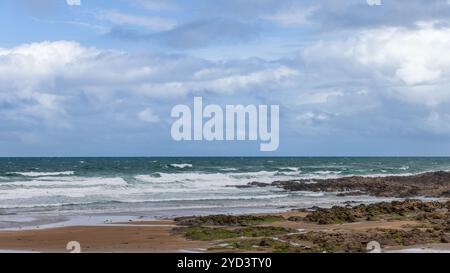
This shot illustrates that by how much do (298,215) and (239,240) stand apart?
7.90m

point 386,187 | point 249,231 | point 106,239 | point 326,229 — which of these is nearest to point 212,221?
point 249,231

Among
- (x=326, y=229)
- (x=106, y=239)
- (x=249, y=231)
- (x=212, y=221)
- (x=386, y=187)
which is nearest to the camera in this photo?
(x=106, y=239)

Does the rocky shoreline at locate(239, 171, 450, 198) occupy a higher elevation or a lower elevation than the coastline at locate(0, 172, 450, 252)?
lower

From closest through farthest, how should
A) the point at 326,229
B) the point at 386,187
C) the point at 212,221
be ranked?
the point at 326,229, the point at 212,221, the point at 386,187

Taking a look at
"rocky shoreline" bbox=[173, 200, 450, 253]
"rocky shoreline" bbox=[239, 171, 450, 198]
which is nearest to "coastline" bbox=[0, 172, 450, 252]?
"rocky shoreline" bbox=[173, 200, 450, 253]

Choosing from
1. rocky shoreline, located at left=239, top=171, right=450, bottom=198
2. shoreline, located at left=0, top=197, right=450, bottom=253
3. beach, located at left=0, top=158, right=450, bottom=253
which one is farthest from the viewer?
rocky shoreline, located at left=239, top=171, right=450, bottom=198

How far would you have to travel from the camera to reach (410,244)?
658 inches

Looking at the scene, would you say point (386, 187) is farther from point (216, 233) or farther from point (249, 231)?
point (216, 233)

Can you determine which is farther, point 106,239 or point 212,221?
point 212,221

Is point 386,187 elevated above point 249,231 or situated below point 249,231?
below

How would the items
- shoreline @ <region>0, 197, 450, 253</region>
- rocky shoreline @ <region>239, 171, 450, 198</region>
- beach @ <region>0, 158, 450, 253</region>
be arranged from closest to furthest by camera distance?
shoreline @ <region>0, 197, 450, 253</region> < beach @ <region>0, 158, 450, 253</region> < rocky shoreline @ <region>239, 171, 450, 198</region>

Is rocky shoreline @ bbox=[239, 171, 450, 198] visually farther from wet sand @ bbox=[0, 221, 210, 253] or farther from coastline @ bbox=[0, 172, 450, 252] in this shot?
wet sand @ bbox=[0, 221, 210, 253]
